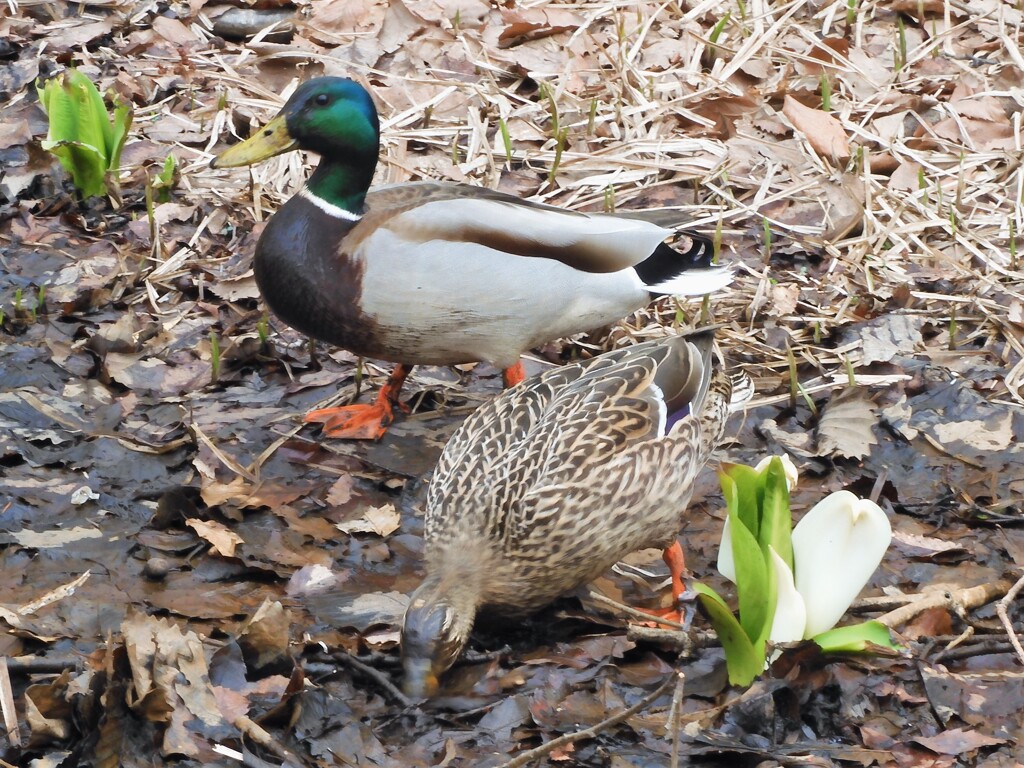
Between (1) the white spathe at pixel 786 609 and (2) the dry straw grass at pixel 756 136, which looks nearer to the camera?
(1) the white spathe at pixel 786 609

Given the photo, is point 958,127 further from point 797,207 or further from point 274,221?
point 274,221

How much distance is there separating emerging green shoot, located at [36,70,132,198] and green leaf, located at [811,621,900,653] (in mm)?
3796

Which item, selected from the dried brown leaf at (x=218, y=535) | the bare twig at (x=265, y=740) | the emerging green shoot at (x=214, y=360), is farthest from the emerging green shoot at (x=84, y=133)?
the bare twig at (x=265, y=740)

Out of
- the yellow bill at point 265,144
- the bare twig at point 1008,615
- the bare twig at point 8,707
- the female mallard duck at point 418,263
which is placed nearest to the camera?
the bare twig at point 8,707

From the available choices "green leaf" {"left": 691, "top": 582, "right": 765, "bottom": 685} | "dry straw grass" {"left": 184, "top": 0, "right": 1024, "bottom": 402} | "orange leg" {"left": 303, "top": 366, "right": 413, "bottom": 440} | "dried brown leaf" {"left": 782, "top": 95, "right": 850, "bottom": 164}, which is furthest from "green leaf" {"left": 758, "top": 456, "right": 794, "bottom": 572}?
"dried brown leaf" {"left": 782, "top": 95, "right": 850, "bottom": 164}

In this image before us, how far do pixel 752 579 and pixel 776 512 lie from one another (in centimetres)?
17

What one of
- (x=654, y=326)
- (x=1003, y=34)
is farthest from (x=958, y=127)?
(x=654, y=326)

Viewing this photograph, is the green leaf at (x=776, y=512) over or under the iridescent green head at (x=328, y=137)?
under

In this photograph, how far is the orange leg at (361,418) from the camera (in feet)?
15.5

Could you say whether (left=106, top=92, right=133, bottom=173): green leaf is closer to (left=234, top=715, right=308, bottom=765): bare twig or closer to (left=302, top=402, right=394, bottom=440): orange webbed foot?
(left=302, top=402, right=394, bottom=440): orange webbed foot

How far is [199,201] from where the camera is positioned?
591 centimetres

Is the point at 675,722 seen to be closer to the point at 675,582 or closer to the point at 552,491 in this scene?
the point at 552,491

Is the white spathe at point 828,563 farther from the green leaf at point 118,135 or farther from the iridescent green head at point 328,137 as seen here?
the green leaf at point 118,135

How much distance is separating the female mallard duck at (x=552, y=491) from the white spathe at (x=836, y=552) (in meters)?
0.53
